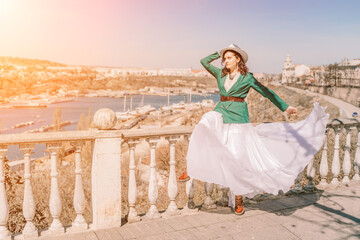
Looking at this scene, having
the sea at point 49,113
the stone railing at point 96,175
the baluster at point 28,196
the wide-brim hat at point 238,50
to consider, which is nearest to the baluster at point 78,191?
the stone railing at point 96,175

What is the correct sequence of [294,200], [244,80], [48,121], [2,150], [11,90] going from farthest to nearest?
[48,121] → [11,90] → [294,200] → [244,80] → [2,150]

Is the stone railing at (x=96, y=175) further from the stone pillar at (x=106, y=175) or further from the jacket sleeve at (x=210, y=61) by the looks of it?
the jacket sleeve at (x=210, y=61)

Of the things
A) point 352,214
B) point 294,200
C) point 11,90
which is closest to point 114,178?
point 294,200

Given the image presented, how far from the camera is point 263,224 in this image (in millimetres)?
3555

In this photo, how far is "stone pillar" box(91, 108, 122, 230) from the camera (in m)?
3.17

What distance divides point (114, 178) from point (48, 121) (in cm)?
9351

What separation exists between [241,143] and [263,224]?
3.13 feet

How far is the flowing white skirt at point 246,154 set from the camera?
328cm

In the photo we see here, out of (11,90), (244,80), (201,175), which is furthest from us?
(11,90)

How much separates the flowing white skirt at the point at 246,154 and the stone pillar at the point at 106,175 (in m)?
0.76

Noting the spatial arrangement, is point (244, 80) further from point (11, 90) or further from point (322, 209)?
point (11, 90)

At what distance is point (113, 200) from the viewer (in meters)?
3.30

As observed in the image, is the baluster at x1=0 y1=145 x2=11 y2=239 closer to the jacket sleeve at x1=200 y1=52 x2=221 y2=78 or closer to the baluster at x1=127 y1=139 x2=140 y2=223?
the baluster at x1=127 y1=139 x2=140 y2=223

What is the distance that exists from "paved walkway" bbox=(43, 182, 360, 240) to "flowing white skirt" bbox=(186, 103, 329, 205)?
16.1 inches
